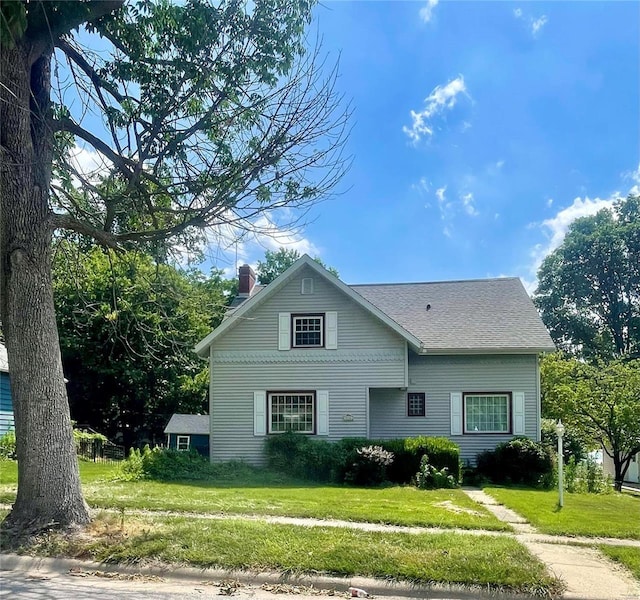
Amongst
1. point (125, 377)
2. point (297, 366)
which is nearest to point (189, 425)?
point (125, 377)

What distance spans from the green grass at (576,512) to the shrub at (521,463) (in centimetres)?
174

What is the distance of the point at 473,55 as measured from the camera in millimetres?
9258

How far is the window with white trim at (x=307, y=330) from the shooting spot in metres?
18.1

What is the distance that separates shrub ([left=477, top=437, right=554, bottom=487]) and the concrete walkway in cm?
822

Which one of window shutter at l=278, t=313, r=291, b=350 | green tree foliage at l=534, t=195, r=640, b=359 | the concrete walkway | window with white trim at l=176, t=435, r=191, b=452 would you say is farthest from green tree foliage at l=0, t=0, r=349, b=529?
green tree foliage at l=534, t=195, r=640, b=359

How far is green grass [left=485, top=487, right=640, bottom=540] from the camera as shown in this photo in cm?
827

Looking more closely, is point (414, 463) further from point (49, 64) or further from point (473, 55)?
point (49, 64)

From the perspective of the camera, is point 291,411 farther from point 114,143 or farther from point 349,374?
point 114,143

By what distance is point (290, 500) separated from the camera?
10.6m

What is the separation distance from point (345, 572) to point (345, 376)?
12.1m

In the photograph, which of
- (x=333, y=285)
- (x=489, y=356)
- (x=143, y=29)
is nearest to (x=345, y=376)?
(x=333, y=285)

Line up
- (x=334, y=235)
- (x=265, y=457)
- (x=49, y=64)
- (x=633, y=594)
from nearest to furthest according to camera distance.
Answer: (x=633, y=594)
(x=49, y=64)
(x=334, y=235)
(x=265, y=457)

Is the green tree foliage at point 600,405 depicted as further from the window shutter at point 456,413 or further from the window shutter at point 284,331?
the window shutter at point 284,331

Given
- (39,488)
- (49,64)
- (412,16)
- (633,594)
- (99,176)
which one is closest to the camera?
(633,594)
